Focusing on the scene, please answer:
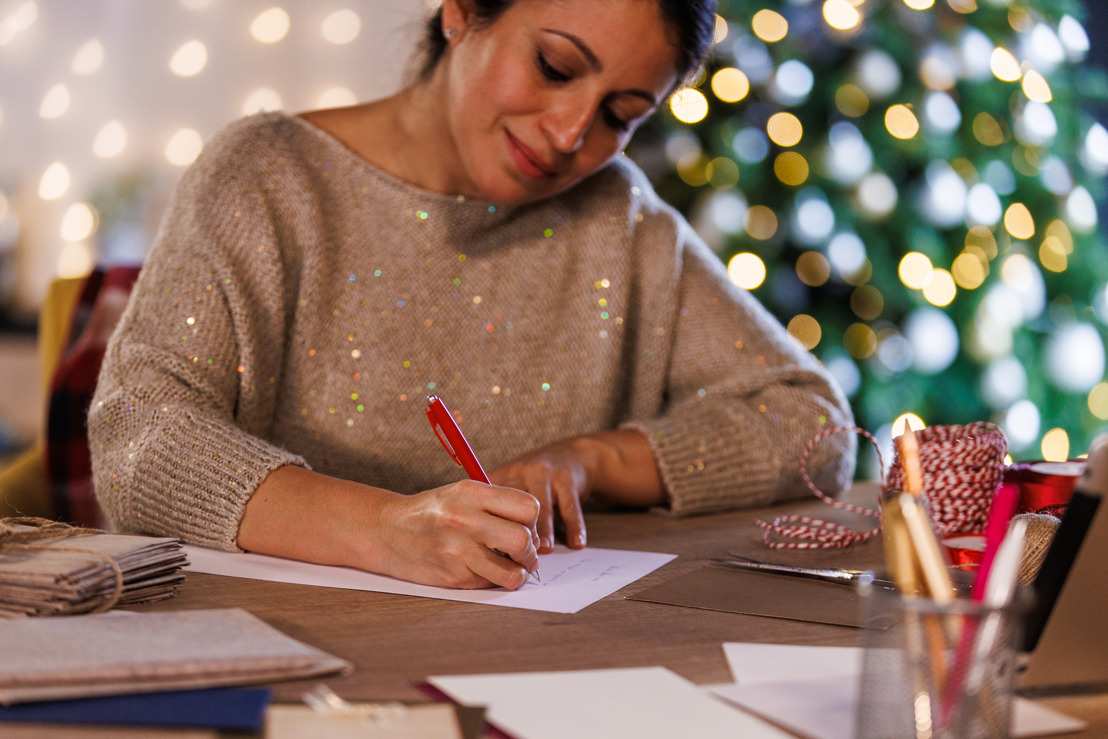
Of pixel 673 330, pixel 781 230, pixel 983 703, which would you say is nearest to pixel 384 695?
pixel 983 703

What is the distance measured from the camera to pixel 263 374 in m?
1.10

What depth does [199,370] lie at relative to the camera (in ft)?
3.21

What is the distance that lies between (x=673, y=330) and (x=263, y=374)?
0.55 metres

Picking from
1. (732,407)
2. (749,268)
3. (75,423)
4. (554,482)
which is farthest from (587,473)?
(749,268)

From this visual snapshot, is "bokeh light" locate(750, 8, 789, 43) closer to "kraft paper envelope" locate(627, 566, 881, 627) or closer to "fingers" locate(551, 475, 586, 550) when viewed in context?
"fingers" locate(551, 475, 586, 550)

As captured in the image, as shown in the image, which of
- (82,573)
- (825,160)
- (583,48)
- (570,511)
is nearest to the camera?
(82,573)

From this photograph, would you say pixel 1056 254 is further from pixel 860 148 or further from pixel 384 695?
pixel 384 695

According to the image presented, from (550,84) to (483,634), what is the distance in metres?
0.67

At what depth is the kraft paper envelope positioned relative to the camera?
669mm

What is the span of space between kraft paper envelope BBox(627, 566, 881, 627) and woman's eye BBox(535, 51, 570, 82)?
575 mm

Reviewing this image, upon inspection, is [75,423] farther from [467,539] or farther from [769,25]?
[769,25]

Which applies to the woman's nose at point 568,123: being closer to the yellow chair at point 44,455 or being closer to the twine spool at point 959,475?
the twine spool at point 959,475

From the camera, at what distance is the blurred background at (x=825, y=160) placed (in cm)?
224

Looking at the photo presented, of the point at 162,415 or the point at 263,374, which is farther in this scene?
the point at 263,374
